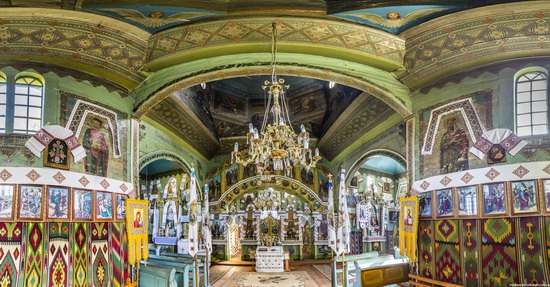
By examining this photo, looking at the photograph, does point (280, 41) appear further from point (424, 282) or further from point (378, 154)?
point (378, 154)

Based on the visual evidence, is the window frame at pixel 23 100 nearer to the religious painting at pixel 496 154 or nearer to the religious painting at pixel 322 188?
the religious painting at pixel 496 154

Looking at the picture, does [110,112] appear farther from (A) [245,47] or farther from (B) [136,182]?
(A) [245,47]

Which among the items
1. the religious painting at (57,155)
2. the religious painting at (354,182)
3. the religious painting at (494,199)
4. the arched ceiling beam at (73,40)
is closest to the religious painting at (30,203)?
the religious painting at (57,155)

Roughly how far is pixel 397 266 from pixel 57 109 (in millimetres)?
8723

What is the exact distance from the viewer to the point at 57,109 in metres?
8.70

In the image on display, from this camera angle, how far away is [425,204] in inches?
383

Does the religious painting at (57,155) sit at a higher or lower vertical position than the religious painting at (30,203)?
higher

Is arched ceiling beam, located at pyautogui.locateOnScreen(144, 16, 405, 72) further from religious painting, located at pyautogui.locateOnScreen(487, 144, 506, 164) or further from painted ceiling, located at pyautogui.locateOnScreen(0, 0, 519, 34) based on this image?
religious painting, located at pyautogui.locateOnScreen(487, 144, 506, 164)

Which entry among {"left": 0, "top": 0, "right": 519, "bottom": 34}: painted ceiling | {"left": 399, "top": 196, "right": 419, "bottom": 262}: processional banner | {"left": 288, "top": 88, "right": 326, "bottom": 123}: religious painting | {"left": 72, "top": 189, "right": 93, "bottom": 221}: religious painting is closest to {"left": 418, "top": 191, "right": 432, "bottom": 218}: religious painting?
{"left": 399, "top": 196, "right": 419, "bottom": 262}: processional banner

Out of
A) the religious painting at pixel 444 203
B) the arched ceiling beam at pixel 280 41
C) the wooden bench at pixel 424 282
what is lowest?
the wooden bench at pixel 424 282

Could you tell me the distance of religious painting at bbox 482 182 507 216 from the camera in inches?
310

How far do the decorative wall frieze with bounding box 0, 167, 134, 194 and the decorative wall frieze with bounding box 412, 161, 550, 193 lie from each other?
7.33 meters

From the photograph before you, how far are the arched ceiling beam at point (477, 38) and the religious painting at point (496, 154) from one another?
1.82 m

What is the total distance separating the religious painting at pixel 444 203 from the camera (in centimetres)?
892
